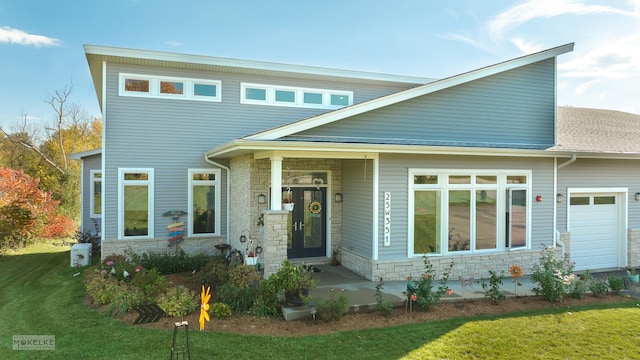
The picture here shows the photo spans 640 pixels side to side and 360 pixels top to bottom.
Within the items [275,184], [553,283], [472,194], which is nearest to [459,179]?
[472,194]

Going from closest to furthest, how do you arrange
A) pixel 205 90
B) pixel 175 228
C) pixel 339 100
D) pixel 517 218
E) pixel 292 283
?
pixel 292 283, pixel 517 218, pixel 175 228, pixel 205 90, pixel 339 100

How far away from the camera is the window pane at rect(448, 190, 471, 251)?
8891mm

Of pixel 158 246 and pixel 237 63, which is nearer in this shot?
pixel 158 246

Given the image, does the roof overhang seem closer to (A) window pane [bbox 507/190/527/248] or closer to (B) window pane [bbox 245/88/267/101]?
(B) window pane [bbox 245/88/267/101]

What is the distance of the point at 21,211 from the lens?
13727 millimetres

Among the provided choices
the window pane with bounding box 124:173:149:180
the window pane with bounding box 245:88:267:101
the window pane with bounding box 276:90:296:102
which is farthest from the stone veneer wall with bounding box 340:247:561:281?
the window pane with bounding box 124:173:149:180

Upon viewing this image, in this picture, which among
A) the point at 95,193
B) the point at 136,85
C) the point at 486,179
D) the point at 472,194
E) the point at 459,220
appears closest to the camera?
the point at 459,220

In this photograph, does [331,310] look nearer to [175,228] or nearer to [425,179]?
[425,179]

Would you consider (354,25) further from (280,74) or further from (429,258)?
(429,258)

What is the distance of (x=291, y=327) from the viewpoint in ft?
19.5

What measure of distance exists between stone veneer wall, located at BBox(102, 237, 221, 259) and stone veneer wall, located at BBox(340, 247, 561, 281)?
3786 mm

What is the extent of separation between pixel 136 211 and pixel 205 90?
12.4ft

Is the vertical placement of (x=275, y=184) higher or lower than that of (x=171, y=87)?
lower

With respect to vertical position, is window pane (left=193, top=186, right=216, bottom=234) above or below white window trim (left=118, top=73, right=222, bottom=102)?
below
